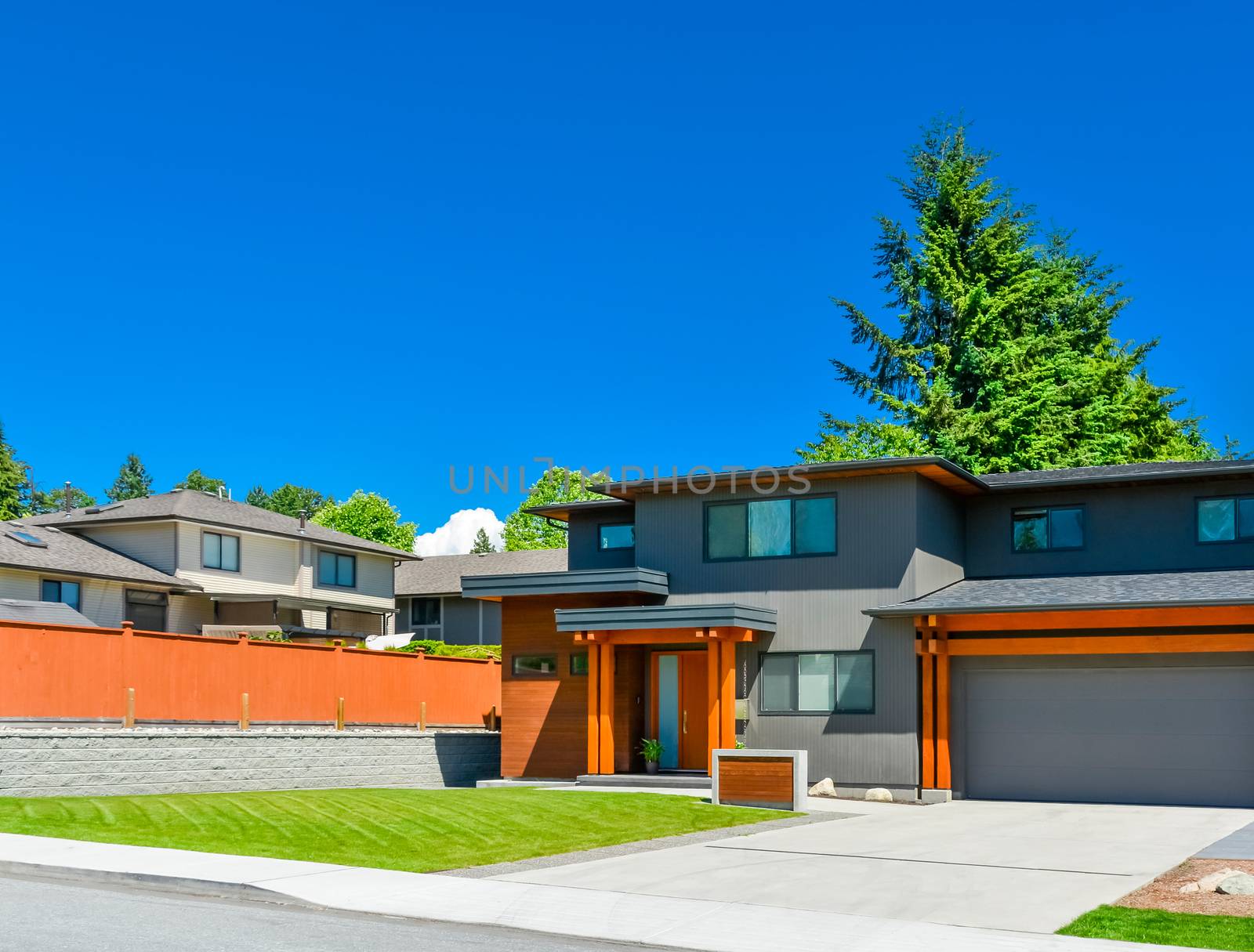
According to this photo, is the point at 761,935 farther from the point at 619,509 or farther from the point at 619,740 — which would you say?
the point at 619,509

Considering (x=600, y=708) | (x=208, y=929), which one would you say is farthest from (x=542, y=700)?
(x=208, y=929)

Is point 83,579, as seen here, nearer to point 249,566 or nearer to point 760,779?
point 249,566

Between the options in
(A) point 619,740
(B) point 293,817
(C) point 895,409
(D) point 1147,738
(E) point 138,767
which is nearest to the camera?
(B) point 293,817

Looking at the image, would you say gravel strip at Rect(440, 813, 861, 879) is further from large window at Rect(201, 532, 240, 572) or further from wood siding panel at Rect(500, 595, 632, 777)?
large window at Rect(201, 532, 240, 572)

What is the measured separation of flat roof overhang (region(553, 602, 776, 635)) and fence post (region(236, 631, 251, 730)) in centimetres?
599

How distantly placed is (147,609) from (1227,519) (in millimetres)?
33454

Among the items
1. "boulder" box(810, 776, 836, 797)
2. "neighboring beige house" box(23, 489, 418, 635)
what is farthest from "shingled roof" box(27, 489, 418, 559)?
"boulder" box(810, 776, 836, 797)

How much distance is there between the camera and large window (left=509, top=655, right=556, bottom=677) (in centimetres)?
3011

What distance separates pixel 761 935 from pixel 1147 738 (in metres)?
16.4

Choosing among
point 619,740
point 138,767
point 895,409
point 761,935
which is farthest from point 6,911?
point 895,409

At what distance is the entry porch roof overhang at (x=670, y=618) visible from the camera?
26.0 meters

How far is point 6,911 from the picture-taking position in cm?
1108

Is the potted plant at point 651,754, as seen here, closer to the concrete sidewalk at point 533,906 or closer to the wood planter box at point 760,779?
the wood planter box at point 760,779

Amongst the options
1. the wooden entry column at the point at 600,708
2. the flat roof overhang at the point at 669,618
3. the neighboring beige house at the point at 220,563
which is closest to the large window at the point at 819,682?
the flat roof overhang at the point at 669,618
